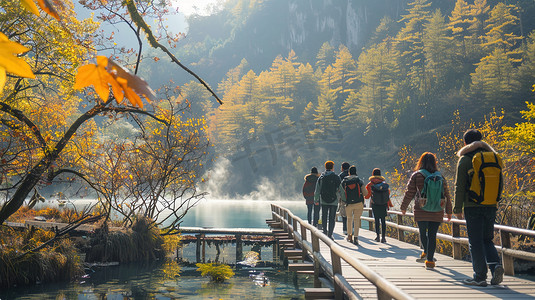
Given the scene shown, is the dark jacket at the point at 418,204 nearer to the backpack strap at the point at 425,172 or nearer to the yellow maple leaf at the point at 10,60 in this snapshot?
the backpack strap at the point at 425,172

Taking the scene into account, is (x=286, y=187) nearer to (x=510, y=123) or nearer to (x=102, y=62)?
(x=510, y=123)

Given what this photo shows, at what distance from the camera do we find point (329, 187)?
1053cm

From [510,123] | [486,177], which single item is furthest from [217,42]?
[486,177]

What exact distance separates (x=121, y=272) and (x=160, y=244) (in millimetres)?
2750

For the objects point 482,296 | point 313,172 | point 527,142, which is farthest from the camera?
point 527,142

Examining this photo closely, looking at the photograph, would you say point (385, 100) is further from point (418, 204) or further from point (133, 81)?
point (133, 81)

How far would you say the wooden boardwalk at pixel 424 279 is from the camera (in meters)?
5.48

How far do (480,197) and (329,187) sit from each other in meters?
5.23

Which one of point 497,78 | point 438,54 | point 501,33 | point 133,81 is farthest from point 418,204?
point 438,54

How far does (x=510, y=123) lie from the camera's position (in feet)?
167

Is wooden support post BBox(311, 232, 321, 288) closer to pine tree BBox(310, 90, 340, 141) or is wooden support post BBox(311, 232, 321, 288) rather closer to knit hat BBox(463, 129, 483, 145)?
Answer: knit hat BBox(463, 129, 483, 145)

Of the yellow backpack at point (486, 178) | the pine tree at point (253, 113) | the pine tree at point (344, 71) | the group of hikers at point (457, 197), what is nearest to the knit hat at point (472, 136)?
the group of hikers at point (457, 197)

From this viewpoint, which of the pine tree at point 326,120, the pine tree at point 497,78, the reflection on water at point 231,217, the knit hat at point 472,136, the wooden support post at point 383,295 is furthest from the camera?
the pine tree at point 326,120

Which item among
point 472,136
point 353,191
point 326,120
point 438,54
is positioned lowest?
point 353,191
